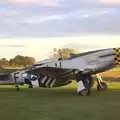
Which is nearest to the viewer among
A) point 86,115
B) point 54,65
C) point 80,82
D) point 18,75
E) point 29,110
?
point 86,115

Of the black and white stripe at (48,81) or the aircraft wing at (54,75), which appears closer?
the aircraft wing at (54,75)

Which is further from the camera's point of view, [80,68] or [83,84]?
[80,68]

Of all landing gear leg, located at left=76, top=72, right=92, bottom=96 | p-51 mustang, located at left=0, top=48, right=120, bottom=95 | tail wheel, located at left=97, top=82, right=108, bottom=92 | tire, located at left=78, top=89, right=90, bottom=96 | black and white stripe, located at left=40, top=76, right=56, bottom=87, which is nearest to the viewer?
tire, located at left=78, top=89, right=90, bottom=96

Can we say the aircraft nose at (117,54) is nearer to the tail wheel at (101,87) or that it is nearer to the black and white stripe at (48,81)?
the tail wheel at (101,87)

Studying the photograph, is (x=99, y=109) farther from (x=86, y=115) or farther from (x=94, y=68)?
(x=94, y=68)

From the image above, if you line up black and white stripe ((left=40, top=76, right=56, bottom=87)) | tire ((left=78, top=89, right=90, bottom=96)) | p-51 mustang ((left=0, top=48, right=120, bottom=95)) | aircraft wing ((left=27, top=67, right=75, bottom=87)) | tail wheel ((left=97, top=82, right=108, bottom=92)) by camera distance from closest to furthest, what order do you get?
tire ((left=78, top=89, right=90, bottom=96)) < p-51 mustang ((left=0, top=48, right=120, bottom=95)) < aircraft wing ((left=27, top=67, right=75, bottom=87)) < black and white stripe ((left=40, top=76, right=56, bottom=87)) < tail wheel ((left=97, top=82, right=108, bottom=92))

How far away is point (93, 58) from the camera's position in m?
20.4

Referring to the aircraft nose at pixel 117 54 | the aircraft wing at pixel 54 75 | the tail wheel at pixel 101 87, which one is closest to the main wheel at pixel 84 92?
the aircraft wing at pixel 54 75

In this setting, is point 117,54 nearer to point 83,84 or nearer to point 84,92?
point 83,84

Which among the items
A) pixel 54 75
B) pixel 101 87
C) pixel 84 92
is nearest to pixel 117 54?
pixel 84 92

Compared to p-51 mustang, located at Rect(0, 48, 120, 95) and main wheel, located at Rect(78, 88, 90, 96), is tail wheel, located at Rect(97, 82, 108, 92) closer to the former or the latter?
p-51 mustang, located at Rect(0, 48, 120, 95)

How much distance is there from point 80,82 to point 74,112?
23.9 ft

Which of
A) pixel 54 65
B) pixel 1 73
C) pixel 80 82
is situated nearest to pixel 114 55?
pixel 80 82

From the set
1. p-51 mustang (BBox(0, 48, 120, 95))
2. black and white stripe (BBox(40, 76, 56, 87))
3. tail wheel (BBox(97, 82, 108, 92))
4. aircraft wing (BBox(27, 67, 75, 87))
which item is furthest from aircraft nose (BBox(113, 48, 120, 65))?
black and white stripe (BBox(40, 76, 56, 87))
